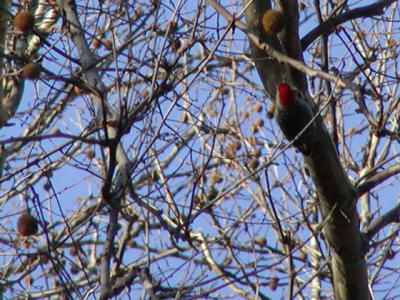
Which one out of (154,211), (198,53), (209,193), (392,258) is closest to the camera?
(154,211)

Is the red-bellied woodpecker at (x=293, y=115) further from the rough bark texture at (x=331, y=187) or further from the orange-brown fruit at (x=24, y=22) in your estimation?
the orange-brown fruit at (x=24, y=22)

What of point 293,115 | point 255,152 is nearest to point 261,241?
point 255,152

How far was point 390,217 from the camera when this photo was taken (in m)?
3.99

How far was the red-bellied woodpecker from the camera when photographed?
3.51m

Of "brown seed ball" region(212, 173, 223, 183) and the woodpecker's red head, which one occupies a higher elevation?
"brown seed ball" region(212, 173, 223, 183)

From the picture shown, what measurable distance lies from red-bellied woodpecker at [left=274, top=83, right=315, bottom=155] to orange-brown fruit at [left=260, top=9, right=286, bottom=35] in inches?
9.8

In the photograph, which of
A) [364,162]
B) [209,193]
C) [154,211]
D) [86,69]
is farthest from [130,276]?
[364,162]

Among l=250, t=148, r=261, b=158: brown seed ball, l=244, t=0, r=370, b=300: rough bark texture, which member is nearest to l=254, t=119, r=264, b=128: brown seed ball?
l=250, t=148, r=261, b=158: brown seed ball

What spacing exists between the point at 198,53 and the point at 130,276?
457cm

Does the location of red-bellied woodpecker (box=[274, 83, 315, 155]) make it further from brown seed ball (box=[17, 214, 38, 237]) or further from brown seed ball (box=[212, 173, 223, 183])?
brown seed ball (box=[212, 173, 223, 183])

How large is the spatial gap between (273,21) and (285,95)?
0.33m

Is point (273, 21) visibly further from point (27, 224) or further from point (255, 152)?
point (255, 152)

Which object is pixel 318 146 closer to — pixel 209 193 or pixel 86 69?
pixel 86 69

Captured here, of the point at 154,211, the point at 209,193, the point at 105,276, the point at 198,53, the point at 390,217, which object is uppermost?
the point at 198,53
